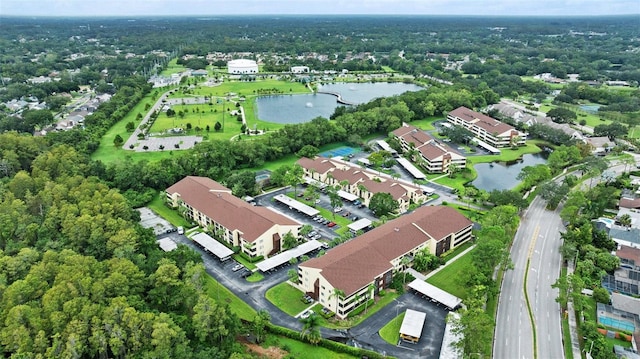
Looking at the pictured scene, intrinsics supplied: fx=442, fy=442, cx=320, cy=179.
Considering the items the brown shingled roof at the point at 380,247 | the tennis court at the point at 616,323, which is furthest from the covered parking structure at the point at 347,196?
the tennis court at the point at 616,323

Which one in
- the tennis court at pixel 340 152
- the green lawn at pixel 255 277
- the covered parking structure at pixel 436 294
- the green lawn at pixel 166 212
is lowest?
the tennis court at pixel 340 152

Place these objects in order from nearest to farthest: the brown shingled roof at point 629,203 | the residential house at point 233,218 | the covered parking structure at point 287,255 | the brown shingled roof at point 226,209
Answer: the covered parking structure at point 287,255 → the residential house at point 233,218 → the brown shingled roof at point 226,209 → the brown shingled roof at point 629,203

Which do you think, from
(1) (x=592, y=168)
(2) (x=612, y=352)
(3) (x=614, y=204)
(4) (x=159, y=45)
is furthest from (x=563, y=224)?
(4) (x=159, y=45)

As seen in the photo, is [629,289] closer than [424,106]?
Yes

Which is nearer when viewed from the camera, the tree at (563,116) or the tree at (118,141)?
the tree at (118,141)

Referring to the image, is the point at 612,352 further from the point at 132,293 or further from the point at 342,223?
the point at 132,293

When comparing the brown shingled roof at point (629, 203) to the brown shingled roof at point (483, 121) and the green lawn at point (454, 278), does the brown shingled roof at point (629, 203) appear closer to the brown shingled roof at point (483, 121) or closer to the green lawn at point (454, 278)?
the green lawn at point (454, 278)

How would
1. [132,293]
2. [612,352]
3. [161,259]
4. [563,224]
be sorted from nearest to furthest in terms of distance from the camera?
[612,352] → [132,293] → [161,259] → [563,224]
